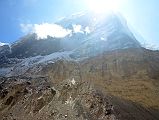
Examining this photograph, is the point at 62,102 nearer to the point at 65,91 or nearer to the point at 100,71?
the point at 65,91

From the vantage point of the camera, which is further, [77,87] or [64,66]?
[64,66]

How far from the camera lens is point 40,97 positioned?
52.6 meters

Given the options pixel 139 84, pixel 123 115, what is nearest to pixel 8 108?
pixel 123 115

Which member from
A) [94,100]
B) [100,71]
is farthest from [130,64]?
[94,100]

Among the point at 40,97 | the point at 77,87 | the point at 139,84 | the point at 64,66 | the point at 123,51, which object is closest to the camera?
the point at 77,87

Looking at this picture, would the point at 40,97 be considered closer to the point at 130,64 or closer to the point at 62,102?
the point at 62,102

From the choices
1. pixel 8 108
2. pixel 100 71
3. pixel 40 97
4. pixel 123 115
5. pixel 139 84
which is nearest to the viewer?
pixel 123 115

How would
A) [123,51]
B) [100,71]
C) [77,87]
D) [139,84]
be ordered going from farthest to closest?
1. [123,51]
2. [100,71]
3. [139,84]
4. [77,87]

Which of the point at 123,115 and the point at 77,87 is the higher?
the point at 77,87

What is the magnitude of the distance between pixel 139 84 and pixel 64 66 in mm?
51745

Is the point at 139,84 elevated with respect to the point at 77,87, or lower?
lower

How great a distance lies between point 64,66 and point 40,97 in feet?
355

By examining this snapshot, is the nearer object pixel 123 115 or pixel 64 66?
pixel 123 115

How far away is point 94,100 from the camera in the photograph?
143 ft
